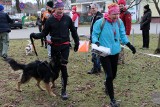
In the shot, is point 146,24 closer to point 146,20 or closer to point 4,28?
point 146,20

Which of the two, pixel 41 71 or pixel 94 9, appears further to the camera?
pixel 94 9

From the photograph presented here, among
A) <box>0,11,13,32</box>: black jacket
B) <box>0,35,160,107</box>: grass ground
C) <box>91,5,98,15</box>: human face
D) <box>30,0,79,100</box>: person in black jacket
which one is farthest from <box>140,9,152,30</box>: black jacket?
<box>30,0,79,100</box>: person in black jacket

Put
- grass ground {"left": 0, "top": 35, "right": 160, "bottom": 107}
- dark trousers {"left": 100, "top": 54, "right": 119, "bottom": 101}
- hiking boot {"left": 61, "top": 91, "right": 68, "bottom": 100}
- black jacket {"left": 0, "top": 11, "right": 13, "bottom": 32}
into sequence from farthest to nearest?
black jacket {"left": 0, "top": 11, "right": 13, "bottom": 32}
hiking boot {"left": 61, "top": 91, "right": 68, "bottom": 100}
grass ground {"left": 0, "top": 35, "right": 160, "bottom": 107}
dark trousers {"left": 100, "top": 54, "right": 119, "bottom": 101}

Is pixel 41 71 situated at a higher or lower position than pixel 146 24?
lower

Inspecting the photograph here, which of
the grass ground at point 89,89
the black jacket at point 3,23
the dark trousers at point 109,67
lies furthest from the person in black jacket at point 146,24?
the dark trousers at point 109,67

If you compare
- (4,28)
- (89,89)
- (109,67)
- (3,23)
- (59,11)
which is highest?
(59,11)

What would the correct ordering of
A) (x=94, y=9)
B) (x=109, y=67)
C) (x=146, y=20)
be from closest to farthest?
(x=109, y=67)
(x=94, y=9)
(x=146, y=20)

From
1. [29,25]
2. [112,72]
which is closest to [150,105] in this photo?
[112,72]

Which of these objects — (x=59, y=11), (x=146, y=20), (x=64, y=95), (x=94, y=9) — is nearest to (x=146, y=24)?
(x=146, y=20)

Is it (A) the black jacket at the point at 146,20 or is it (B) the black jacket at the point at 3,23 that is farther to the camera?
(A) the black jacket at the point at 146,20

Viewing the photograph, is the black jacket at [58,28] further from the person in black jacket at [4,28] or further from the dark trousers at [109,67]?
the person in black jacket at [4,28]

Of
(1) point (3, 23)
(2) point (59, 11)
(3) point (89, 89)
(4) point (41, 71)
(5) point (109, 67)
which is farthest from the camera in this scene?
(1) point (3, 23)

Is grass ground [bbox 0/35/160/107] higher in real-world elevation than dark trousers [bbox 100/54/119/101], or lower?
lower

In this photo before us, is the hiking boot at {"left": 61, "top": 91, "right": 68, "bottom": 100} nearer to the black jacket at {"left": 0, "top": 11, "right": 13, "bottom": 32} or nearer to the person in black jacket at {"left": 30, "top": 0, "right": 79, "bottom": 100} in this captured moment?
the person in black jacket at {"left": 30, "top": 0, "right": 79, "bottom": 100}
